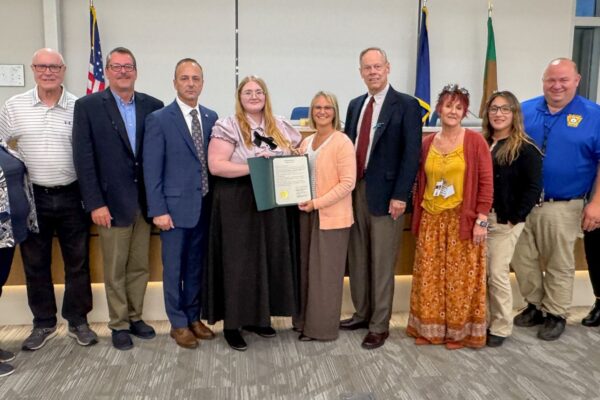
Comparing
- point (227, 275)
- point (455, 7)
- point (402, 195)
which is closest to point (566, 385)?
point (402, 195)

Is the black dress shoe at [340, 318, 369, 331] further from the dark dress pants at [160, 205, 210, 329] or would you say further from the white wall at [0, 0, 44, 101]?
the white wall at [0, 0, 44, 101]

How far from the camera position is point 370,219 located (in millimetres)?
2875

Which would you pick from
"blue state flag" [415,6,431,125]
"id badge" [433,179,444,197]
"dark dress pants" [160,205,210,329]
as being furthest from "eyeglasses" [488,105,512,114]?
"blue state flag" [415,6,431,125]

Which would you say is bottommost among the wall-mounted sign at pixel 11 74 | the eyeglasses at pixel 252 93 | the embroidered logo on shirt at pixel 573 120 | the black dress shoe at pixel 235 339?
the black dress shoe at pixel 235 339

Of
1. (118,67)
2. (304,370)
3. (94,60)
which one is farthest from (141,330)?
(94,60)

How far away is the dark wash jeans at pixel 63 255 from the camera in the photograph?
2.73 metres

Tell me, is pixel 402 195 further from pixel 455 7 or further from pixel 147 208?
pixel 455 7

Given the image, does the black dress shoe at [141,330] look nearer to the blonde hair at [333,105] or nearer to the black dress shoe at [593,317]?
the blonde hair at [333,105]

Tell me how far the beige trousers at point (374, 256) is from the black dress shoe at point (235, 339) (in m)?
0.74

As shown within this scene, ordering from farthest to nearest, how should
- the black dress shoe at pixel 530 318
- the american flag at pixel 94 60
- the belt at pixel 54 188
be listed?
the american flag at pixel 94 60
the black dress shoe at pixel 530 318
the belt at pixel 54 188

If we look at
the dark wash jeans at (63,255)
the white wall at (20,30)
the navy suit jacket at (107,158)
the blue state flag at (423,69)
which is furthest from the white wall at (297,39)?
the dark wash jeans at (63,255)

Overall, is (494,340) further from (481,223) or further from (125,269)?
(125,269)

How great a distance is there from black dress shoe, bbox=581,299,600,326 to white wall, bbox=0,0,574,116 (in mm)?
4006

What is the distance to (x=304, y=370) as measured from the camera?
263cm
